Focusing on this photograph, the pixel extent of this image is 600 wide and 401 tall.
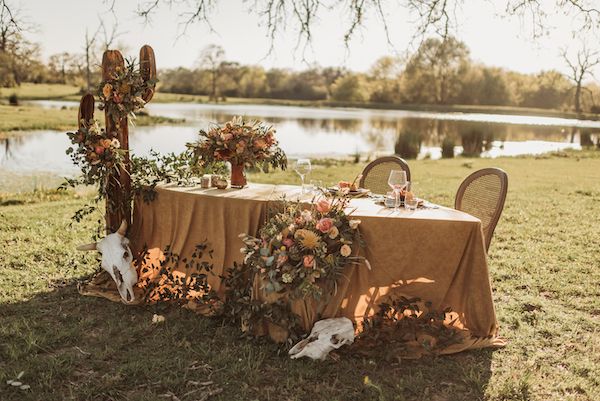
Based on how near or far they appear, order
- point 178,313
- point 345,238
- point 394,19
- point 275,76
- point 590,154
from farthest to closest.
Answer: point 275,76
point 590,154
point 394,19
point 178,313
point 345,238

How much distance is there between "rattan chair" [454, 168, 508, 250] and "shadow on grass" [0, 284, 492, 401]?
106cm

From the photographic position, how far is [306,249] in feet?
12.3

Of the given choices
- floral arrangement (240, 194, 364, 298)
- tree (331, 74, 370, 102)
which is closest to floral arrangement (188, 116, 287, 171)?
floral arrangement (240, 194, 364, 298)

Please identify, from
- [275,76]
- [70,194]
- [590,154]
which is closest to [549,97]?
[275,76]

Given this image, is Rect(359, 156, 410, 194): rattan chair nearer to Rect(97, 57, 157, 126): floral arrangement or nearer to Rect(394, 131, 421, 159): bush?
Rect(97, 57, 157, 126): floral arrangement

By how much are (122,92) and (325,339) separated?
2707 mm

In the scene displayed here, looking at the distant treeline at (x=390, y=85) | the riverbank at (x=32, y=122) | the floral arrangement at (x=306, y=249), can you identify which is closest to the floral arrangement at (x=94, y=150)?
the floral arrangement at (x=306, y=249)

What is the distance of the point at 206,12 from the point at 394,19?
234 cm

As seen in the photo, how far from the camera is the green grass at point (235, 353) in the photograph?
348 centimetres

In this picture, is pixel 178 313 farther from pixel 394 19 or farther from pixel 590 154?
pixel 590 154

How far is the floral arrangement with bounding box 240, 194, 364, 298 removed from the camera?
12.1ft

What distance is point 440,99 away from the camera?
6284 centimetres

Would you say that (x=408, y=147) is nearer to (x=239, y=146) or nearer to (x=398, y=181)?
(x=239, y=146)

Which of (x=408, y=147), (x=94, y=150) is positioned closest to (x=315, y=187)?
(x=94, y=150)
